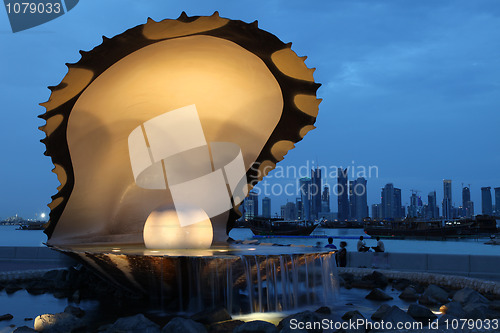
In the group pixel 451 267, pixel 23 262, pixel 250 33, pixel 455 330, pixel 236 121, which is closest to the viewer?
pixel 455 330

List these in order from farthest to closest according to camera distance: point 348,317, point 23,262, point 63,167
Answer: point 23,262 → point 63,167 → point 348,317

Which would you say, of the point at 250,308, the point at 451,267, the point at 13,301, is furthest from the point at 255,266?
the point at 451,267

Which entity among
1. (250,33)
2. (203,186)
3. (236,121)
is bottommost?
(203,186)

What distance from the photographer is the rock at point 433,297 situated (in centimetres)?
895

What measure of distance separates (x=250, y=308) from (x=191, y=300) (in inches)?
37.4

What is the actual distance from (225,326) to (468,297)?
182 inches

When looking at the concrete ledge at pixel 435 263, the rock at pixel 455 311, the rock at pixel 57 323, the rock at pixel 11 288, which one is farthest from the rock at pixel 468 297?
the rock at pixel 11 288

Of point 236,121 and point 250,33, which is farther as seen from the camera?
point 236,121

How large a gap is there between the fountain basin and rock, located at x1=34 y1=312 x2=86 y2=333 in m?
1.03

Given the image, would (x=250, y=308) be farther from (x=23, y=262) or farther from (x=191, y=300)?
(x=23, y=262)

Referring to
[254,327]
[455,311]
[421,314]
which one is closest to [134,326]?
[254,327]

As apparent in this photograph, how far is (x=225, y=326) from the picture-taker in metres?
6.78

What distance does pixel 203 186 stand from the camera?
482 inches

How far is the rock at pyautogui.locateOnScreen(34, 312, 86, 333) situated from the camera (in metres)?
6.61
